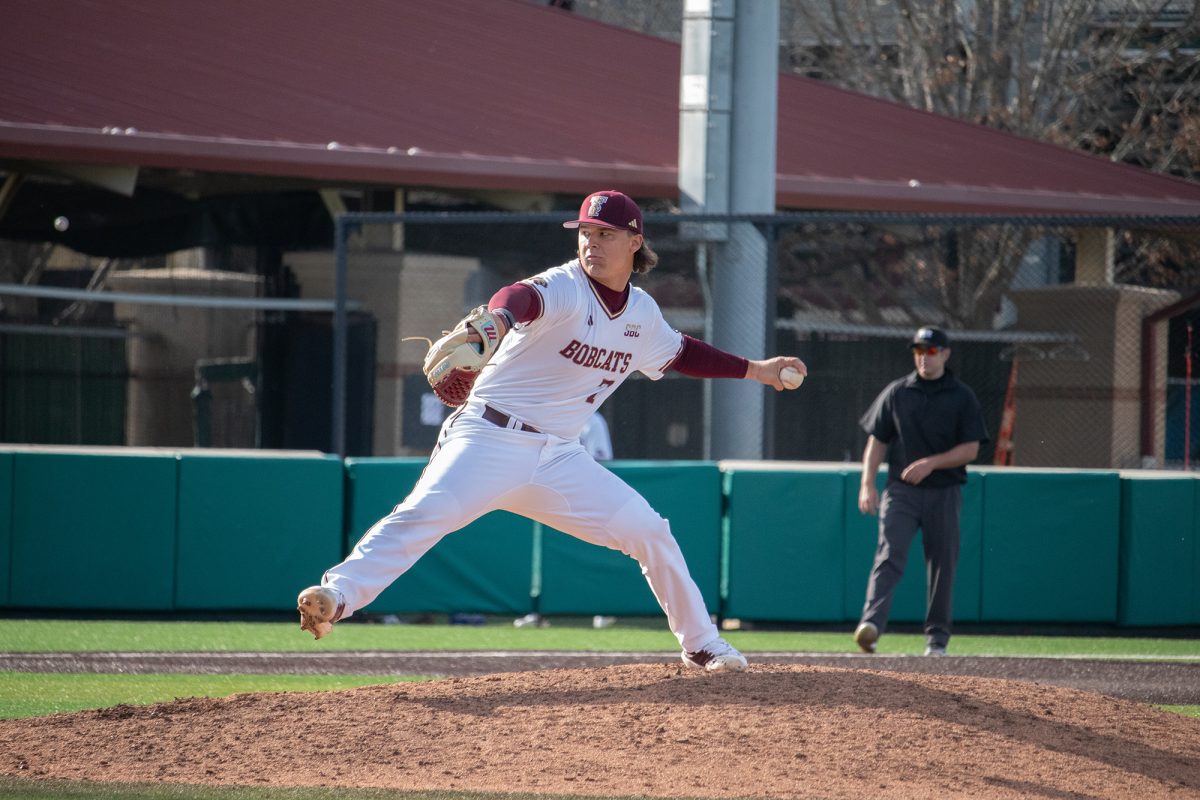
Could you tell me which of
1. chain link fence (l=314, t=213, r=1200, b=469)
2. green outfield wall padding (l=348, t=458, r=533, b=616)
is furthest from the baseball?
chain link fence (l=314, t=213, r=1200, b=469)

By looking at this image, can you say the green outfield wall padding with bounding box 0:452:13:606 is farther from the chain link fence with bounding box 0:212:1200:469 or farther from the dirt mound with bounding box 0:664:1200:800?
the dirt mound with bounding box 0:664:1200:800

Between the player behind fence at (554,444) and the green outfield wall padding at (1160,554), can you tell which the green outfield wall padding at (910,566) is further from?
the player behind fence at (554,444)

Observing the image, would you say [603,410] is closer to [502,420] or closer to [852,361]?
[852,361]

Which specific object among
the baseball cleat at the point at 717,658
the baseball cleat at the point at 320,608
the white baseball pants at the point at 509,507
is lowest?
the baseball cleat at the point at 717,658

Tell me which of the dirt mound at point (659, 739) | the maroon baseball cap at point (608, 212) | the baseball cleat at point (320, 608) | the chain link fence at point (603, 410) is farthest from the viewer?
the chain link fence at point (603, 410)

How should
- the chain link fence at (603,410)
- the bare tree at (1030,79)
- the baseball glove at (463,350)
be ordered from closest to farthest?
1. the baseball glove at (463,350)
2. the chain link fence at (603,410)
3. the bare tree at (1030,79)

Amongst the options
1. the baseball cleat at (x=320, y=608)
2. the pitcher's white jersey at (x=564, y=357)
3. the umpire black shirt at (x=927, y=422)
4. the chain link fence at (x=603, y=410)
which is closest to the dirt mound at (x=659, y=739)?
the baseball cleat at (x=320, y=608)

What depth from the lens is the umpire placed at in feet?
29.5

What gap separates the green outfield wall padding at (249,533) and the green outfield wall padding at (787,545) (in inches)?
116

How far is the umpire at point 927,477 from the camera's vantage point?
899 cm

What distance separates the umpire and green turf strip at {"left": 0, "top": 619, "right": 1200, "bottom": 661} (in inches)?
19.3

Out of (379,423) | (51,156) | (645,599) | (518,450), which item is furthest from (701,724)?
(51,156)

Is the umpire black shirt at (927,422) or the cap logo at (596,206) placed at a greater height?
the cap logo at (596,206)

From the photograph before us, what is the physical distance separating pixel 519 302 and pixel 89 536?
6.38 meters
